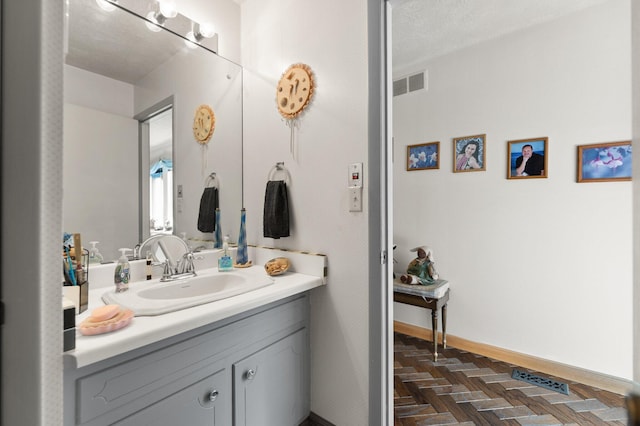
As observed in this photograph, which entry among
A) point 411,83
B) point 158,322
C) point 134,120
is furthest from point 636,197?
point 411,83

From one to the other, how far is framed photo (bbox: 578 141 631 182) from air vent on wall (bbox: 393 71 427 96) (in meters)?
1.31

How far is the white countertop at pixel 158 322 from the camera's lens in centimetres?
78

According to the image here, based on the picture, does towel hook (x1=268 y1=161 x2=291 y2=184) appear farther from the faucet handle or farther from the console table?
the console table

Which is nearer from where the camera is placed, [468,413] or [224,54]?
[468,413]

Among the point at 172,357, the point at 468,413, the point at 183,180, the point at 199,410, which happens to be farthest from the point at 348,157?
the point at 468,413

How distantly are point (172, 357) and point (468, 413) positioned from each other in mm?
1711

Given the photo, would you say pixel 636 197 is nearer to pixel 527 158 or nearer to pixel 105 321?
pixel 105 321

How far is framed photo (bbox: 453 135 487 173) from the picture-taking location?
2.36m

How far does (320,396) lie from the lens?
154 centimetres

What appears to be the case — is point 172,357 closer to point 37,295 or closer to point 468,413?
point 37,295

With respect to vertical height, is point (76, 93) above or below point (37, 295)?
above

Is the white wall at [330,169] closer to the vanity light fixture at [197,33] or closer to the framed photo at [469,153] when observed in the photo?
the vanity light fixture at [197,33]

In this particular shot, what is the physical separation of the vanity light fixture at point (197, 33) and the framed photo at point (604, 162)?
2.55m

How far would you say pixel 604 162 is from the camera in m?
1.91
